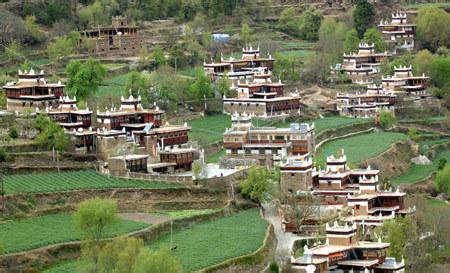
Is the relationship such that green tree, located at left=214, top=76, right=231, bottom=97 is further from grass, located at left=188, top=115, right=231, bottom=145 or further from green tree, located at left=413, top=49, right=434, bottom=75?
green tree, located at left=413, top=49, right=434, bottom=75

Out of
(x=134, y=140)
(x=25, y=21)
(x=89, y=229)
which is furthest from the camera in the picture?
(x=25, y=21)

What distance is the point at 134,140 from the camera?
194 feet

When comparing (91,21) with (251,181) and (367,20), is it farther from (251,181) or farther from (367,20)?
(251,181)

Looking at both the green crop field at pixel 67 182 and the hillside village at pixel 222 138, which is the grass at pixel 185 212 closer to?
the hillside village at pixel 222 138

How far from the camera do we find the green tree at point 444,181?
59.5 m

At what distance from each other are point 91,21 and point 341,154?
2936 centimetres

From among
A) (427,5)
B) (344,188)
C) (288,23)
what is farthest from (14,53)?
(427,5)

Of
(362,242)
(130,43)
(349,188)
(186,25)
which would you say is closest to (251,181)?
(349,188)

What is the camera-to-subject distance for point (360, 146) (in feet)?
217

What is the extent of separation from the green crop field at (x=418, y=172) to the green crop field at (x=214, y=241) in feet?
33.0

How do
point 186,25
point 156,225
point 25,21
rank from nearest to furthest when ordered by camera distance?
1. point 156,225
2. point 25,21
3. point 186,25

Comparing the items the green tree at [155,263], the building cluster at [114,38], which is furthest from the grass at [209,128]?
the green tree at [155,263]

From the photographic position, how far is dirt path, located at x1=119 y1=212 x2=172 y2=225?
51.2m

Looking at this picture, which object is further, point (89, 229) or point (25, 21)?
point (25, 21)
